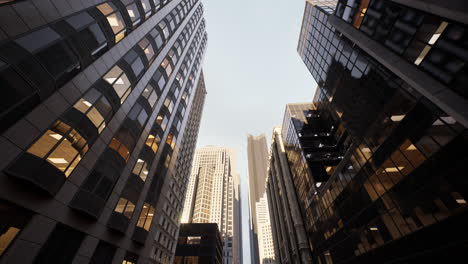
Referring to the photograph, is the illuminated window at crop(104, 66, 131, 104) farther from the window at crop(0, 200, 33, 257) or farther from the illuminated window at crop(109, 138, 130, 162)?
the window at crop(0, 200, 33, 257)

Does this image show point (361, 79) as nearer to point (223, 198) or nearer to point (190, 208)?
point (190, 208)

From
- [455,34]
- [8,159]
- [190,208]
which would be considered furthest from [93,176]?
[190,208]

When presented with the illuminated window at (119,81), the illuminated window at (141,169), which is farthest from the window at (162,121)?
the illuminated window at (119,81)

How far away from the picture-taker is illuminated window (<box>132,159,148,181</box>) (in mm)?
20641

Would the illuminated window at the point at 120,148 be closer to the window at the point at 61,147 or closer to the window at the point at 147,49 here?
the window at the point at 61,147

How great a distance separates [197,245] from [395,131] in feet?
214

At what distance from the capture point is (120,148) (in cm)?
1800

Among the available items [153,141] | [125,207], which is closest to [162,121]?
[153,141]

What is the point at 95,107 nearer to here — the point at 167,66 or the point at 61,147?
the point at 61,147

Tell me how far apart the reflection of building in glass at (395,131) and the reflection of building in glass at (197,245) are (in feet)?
132

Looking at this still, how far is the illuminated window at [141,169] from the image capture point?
20.6m

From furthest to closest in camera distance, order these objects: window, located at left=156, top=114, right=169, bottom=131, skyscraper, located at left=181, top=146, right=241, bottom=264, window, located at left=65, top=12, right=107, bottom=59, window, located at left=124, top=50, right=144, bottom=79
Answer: skyscraper, located at left=181, top=146, right=241, bottom=264, window, located at left=156, top=114, right=169, bottom=131, window, located at left=124, top=50, right=144, bottom=79, window, located at left=65, top=12, right=107, bottom=59

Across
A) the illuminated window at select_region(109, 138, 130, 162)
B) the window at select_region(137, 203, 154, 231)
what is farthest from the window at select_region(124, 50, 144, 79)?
the window at select_region(137, 203, 154, 231)

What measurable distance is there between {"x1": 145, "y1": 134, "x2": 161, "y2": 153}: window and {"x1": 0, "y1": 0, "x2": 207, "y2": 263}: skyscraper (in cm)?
14
